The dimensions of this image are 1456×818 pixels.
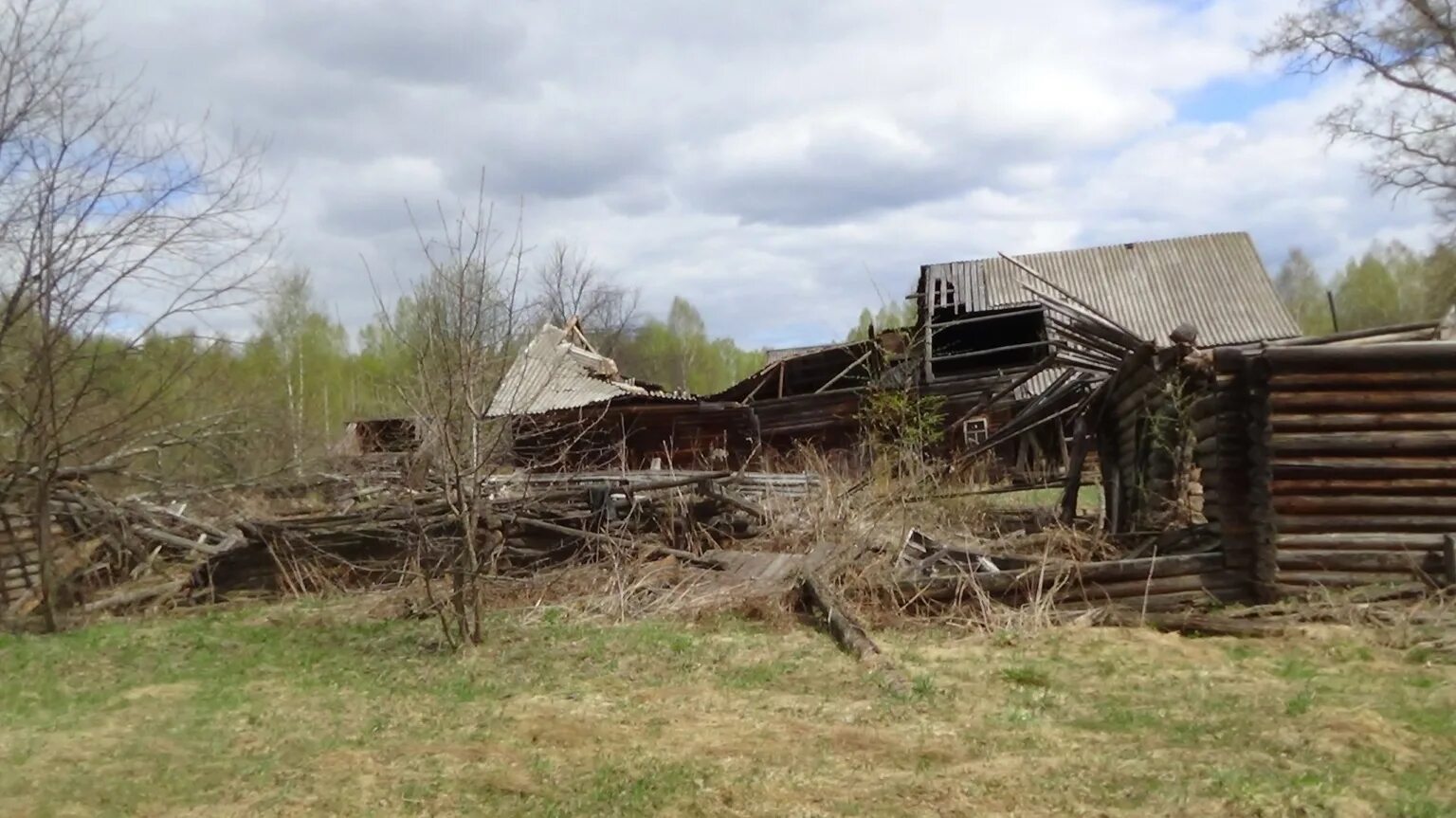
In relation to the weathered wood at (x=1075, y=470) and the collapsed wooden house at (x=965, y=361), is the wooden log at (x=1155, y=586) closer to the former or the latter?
the weathered wood at (x=1075, y=470)

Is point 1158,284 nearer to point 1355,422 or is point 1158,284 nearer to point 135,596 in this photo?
point 1355,422

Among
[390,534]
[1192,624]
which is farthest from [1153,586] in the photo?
[390,534]

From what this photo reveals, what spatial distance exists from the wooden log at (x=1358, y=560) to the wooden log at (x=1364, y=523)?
20cm

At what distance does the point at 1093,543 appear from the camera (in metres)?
12.1

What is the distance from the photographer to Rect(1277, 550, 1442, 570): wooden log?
1035 centimetres

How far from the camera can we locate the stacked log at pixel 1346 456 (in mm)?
10586

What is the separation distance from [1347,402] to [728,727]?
22.0 ft

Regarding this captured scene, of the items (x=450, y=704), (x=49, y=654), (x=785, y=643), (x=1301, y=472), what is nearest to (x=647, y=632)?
(x=785, y=643)

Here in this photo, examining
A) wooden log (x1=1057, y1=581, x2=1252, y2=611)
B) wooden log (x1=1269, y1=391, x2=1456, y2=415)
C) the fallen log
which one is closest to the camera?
the fallen log

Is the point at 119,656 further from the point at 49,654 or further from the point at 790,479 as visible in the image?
the point at 790,479


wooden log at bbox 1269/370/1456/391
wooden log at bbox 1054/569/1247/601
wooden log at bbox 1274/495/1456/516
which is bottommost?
wooden log at bbox 1054/569/1247/601

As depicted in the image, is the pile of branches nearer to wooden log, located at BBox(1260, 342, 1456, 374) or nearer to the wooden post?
the wooden post

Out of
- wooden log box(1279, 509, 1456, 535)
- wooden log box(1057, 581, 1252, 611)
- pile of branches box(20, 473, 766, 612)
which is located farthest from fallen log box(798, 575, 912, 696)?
wooden log box(1279, 509, 1456, 535)

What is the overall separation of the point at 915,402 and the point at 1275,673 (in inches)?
448
